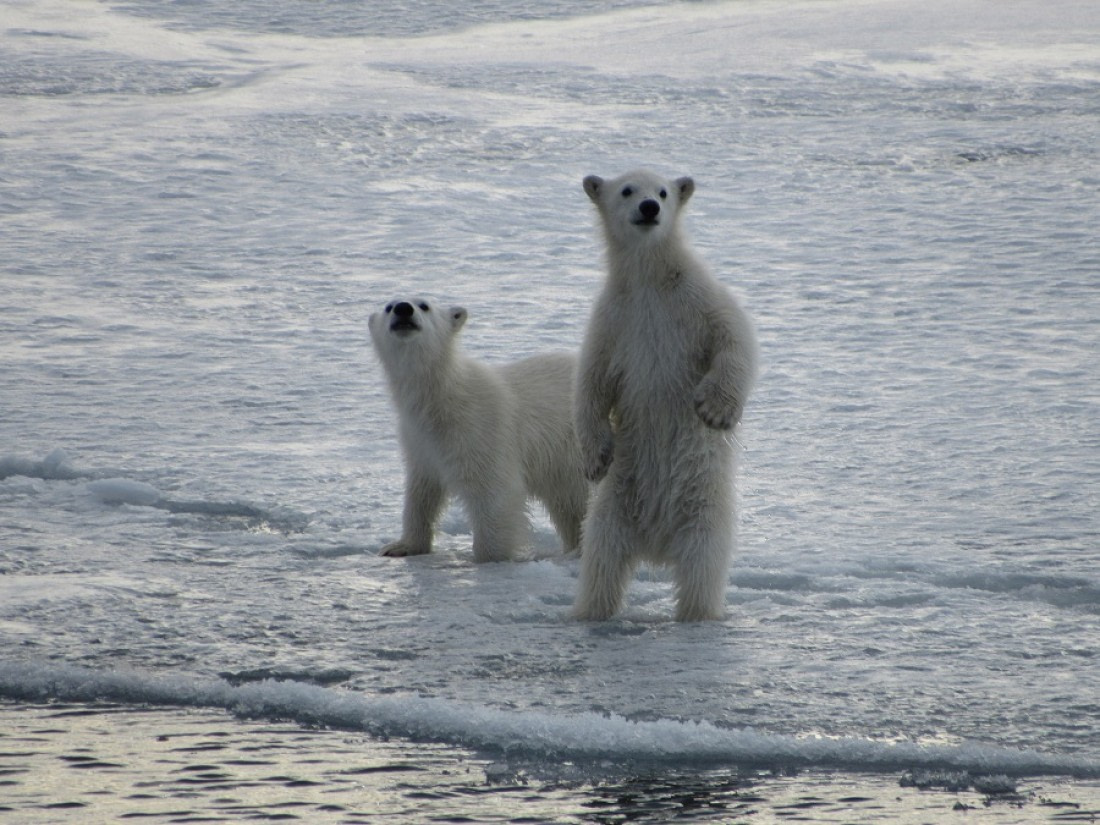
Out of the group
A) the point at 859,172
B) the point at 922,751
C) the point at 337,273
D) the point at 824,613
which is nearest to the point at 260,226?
the point at 337,273

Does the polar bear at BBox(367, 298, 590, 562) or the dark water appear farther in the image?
the polar bear at BBox(367, 298, 590, 562)

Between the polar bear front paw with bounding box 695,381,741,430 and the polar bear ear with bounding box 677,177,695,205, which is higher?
the polar bear ear with bounding box 677,177,695,205

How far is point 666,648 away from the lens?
3.91 meters

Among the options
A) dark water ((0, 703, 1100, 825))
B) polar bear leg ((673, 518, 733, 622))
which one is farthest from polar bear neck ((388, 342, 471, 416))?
dark water ((0, 703, 1100, 825))

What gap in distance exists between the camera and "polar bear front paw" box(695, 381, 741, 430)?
4113mm

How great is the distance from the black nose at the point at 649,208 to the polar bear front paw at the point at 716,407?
50 centimetres

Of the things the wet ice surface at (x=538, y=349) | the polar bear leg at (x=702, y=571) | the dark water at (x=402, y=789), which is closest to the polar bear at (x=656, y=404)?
the polar bear leg at (x=702, y=571)

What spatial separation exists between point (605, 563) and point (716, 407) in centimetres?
55

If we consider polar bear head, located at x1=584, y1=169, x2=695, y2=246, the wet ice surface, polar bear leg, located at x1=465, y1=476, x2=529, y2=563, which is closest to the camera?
the wet ice surface

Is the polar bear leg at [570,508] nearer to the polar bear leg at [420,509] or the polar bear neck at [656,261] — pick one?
the polar bear leg at [420,509]

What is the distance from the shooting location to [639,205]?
13.8 ft

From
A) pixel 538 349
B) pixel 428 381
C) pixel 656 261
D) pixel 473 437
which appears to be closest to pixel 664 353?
pixel 656 261

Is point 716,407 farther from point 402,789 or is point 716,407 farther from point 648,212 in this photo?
point 402,789

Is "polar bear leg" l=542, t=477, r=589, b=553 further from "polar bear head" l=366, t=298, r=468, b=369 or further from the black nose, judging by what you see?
the black nose
